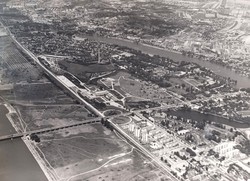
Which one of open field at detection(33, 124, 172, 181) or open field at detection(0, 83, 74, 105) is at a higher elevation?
open field at detection(0, 83, 74, 105)

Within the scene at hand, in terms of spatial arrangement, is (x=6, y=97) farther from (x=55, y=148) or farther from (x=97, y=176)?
(x=97, y=176)

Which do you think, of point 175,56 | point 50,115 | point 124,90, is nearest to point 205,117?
point 124,90

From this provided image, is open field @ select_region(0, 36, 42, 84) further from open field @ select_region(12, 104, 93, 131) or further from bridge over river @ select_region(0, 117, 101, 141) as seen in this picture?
bridge over river @ select_region(0, 117, 101, 141)

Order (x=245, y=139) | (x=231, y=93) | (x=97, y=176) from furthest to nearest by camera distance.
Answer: (x=231, y=93)
(x=245, y=139)
(x=97, y=176)

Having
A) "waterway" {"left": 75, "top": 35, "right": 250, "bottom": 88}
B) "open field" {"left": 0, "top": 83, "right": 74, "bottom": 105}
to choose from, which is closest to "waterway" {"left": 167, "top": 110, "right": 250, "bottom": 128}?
"waterway" {"left": 75, "top": 35, "right": 250, "bottom": 88}

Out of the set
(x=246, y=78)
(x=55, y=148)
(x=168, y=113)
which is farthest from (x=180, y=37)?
(x=55, y=148)

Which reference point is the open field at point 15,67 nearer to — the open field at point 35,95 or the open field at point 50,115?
the open field at point 35,95

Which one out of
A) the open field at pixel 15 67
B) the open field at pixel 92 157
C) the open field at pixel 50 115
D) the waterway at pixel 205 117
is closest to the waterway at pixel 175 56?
the waterway at pixel 205 117
